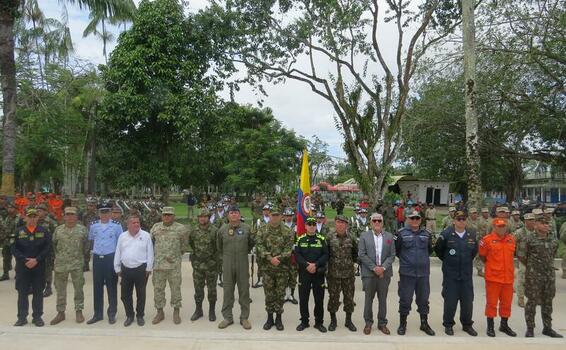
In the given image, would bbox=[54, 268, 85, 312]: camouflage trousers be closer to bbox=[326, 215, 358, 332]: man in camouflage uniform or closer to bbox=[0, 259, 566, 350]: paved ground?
bbox=[0, 259, 566, 350]: paved ground

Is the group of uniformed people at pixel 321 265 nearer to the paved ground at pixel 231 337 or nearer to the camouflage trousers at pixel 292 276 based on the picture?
the paved ground at pixel 231 337

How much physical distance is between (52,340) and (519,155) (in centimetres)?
1834

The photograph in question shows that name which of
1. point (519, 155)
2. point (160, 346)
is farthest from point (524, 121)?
point (160, 346)

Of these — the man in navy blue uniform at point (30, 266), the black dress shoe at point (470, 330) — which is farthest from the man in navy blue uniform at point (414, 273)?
the man in navy blue uniform at point (30, 266)

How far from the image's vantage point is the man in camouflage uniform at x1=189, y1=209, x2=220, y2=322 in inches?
305

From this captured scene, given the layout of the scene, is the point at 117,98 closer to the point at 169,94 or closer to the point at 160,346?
the point at 169,94

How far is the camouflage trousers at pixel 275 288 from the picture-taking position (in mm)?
7223

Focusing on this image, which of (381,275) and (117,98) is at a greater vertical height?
(117,98)

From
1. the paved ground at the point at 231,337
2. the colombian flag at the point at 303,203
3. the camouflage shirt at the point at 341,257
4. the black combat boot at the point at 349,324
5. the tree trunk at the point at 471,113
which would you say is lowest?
the paved ground at the point at 231,337

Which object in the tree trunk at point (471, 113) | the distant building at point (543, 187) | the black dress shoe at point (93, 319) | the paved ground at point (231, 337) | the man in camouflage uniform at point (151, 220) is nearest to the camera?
the paved ground at point (231, 337)

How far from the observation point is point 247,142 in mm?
38719

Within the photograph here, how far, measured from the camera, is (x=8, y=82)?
12555 millimetres

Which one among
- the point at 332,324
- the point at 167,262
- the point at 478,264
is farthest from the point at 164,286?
the point at 478,264

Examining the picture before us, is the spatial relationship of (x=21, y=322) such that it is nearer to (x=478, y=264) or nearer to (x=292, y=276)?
(x=292, y=276)
